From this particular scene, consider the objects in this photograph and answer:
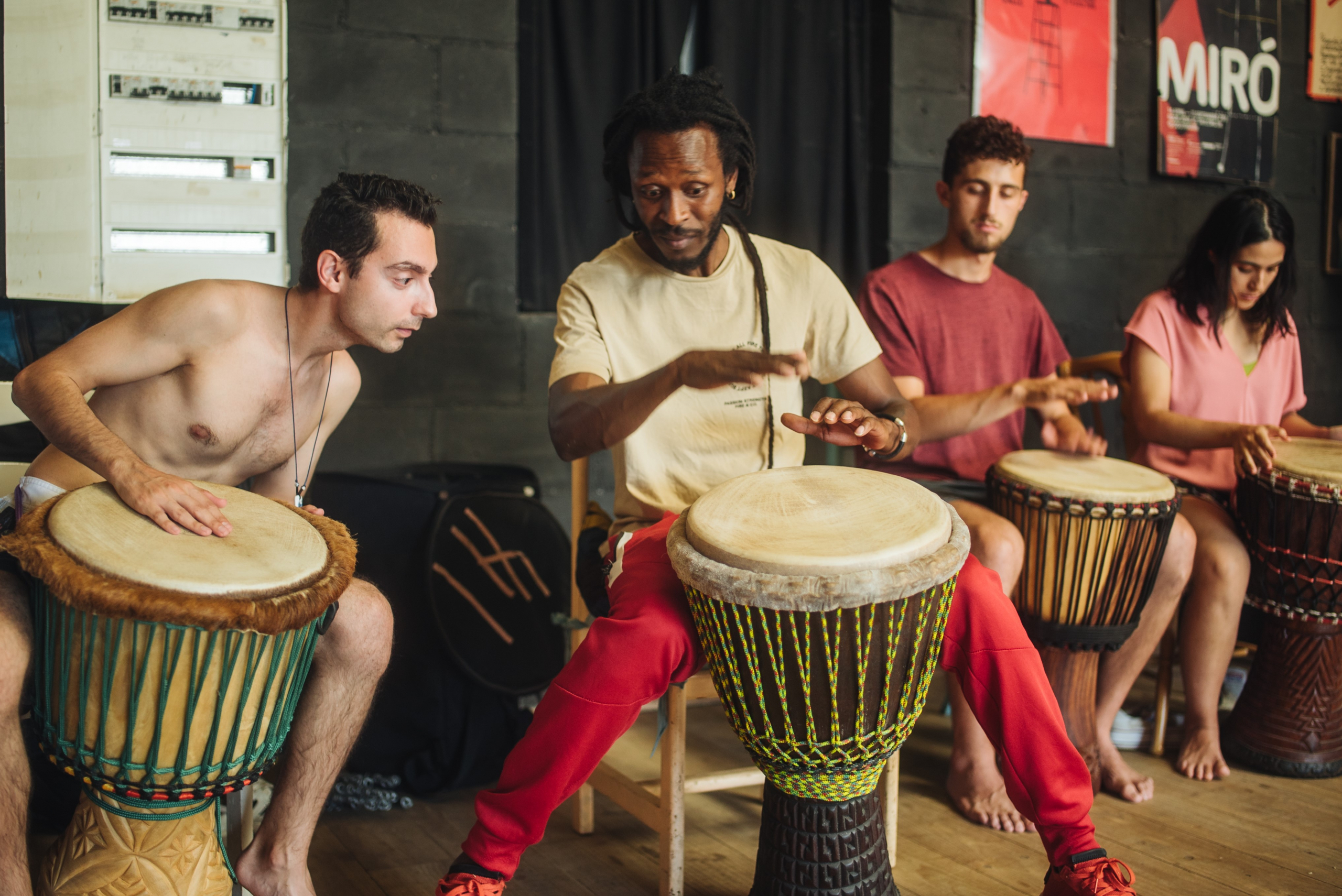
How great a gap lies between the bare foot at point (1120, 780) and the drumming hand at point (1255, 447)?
720 millimetres

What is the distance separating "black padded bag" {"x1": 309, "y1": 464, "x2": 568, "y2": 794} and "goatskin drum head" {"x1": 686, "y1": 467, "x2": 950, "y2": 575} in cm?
108

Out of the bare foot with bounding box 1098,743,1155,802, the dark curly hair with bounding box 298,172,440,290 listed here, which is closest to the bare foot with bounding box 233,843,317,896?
the dark curly hair with bounding box 298,172,440,290

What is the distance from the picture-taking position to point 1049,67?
12.9 ft

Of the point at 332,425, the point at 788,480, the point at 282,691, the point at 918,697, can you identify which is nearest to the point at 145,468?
the point at 282,691

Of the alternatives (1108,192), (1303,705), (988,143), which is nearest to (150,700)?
(988,143)

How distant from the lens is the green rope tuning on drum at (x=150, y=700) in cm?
149

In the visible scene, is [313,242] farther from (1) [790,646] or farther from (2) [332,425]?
(1) [790,646]

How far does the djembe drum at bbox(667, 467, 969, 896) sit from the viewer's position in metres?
1.54

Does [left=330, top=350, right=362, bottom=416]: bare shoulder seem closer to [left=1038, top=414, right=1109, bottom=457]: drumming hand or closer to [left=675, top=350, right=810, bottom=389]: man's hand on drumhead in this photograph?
[left=675, top=350, right=810, bottom=389]: man's hand on drumhead

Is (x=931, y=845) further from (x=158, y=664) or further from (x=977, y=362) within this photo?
(x=158, y=664)

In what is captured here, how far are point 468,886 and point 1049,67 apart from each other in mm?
3466

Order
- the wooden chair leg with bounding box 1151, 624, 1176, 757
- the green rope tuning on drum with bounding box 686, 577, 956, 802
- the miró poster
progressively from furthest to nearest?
the miró poster → the wooden chair leg with bounding box 1151, 624, 1176, 757 → the green rope tuning on drum with bounding box 686, 577, 956, 802

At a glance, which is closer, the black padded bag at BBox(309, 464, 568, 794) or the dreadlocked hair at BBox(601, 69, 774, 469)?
the dreadlocked hair at BBox(601, 69, 774, 469)

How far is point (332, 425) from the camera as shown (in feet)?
7.22
